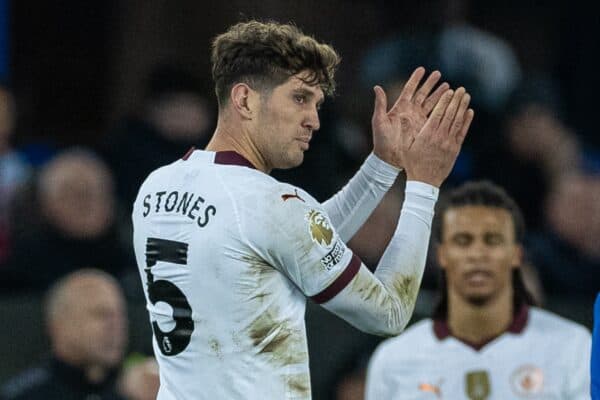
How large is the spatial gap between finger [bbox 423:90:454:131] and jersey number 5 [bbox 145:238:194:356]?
78 centimetres

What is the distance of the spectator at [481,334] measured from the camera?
5796 mm

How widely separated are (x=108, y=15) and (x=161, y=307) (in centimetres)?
578

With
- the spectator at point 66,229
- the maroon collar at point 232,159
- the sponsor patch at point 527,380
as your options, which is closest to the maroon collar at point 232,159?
the maroon collar at point 232,159

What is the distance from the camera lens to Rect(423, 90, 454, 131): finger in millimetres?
4098

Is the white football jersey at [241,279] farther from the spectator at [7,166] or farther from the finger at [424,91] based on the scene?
the spectator at [7,166]

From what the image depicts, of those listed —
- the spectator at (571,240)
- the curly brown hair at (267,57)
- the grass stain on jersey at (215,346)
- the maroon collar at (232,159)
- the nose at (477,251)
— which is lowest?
the spectator at (571,240)

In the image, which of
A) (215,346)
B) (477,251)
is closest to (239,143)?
(215,346)

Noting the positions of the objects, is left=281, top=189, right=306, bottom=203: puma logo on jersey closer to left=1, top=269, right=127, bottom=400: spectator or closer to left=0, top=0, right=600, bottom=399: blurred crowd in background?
left=1, top=269, right=127, bottom=400: spectator

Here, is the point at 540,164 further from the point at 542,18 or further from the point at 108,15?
the point at 108,15

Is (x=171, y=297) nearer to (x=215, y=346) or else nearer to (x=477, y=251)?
(x=215, y=346)

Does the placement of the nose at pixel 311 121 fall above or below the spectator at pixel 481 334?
above

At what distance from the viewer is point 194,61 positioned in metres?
9.51

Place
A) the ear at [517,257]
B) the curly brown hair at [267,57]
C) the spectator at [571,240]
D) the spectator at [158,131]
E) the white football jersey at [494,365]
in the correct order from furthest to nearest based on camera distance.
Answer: the spectator at [158,131], the spectator at [571,240], the ear at [517,257], the white football jersey at [494,365], the curly brown hair at [267,57]

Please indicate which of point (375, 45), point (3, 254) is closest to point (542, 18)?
point (375, 45)
